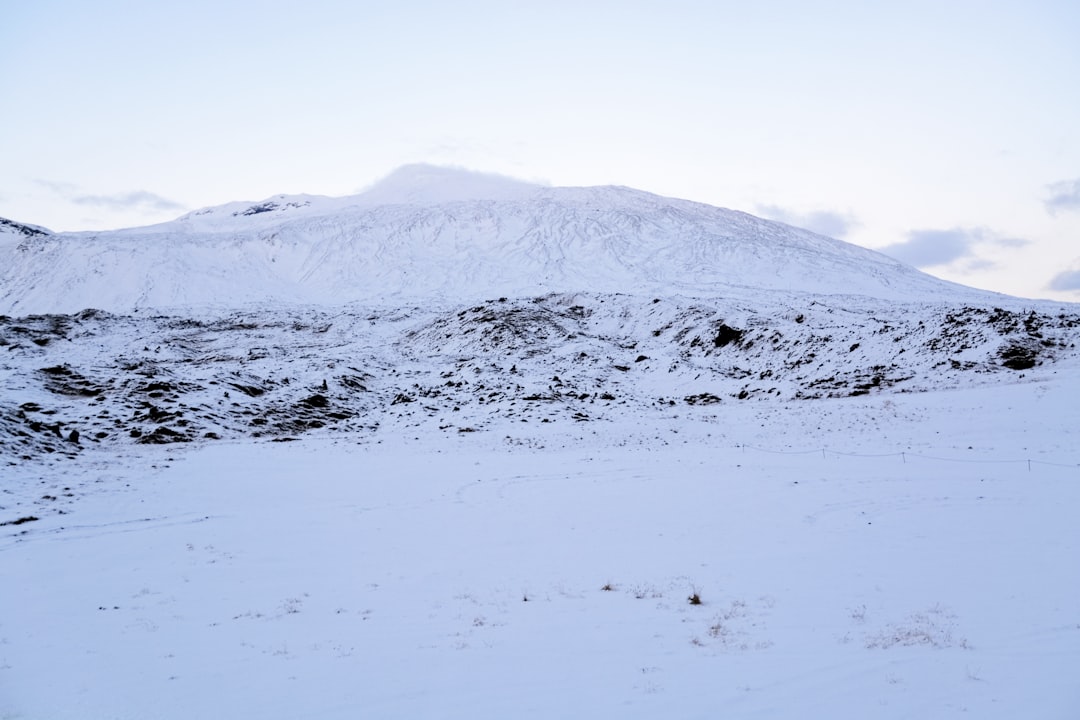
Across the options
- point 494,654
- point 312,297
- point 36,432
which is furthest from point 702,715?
point 312,297

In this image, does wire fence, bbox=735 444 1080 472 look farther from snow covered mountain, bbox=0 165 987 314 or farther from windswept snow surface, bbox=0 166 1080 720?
snow covered mountain, bbox=0 165 987 314

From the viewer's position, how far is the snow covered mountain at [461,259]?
3201 inches

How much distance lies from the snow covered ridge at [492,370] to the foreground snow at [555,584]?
5.27 meters

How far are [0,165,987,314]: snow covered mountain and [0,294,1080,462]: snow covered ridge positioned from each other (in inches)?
1186

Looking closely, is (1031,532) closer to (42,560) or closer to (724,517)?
(724,517)

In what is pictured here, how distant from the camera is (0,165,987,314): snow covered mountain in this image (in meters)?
81.3

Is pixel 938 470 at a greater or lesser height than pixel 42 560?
greater

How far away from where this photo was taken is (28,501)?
14.0 meters

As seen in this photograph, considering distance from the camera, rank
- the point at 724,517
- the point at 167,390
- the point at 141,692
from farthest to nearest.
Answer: the point at 167,390
the point at 724,517
the point at 141,692

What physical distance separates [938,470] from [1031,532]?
17.1ft

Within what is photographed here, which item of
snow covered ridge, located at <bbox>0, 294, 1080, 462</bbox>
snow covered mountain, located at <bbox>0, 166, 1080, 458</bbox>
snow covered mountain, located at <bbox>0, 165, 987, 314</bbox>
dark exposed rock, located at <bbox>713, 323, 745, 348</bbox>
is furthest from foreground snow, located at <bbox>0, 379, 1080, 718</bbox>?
snow covered mountain, located at <bbox>0, 165, 987, 314</bbox>

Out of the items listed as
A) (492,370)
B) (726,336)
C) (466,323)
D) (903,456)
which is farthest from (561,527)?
(466,323)

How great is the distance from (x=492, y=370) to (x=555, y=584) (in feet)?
84.5

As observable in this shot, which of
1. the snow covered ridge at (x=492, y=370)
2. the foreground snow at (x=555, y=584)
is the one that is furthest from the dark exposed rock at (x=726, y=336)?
the foreground snow at (x=555, y=584)
